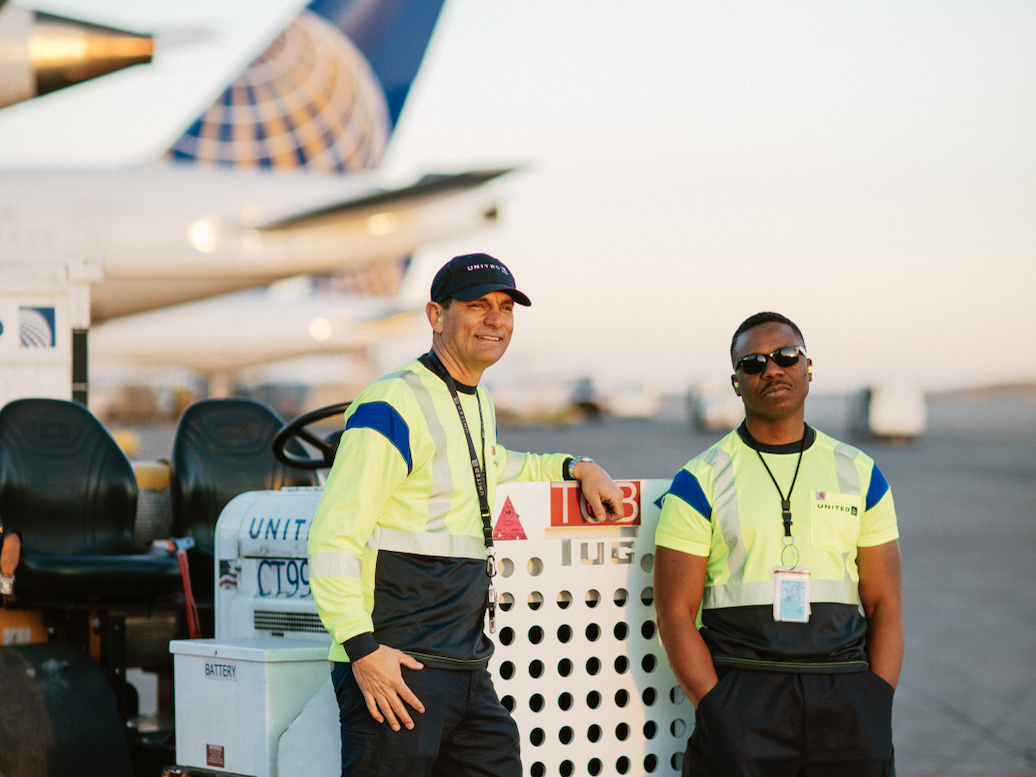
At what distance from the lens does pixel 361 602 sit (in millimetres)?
2564

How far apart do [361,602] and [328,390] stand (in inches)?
2165

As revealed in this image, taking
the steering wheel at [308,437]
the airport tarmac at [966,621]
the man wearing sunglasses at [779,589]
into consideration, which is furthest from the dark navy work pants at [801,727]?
the airport tarmac at [966,621]

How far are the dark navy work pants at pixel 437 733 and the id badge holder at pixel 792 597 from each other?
736mm

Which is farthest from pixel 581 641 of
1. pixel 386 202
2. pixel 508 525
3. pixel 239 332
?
pixel 239 332

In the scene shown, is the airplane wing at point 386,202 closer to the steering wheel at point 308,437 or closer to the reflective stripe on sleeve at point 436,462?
the steering wheel at point 308,437

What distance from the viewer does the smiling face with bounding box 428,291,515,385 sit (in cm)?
281

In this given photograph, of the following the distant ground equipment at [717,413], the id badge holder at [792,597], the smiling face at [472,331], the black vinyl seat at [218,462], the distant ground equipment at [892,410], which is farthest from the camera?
the distant ground equipment at [717,413]

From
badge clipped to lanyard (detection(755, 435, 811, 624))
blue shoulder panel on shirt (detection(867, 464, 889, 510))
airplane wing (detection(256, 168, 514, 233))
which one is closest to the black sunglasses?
blue shoulder panel on shirt (detection(867, 464, 889, 510))

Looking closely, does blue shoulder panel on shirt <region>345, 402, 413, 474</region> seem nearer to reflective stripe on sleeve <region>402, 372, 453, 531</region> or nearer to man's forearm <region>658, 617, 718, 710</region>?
reflective stripe on sleeve <region>402, 372, 453, 531</region>

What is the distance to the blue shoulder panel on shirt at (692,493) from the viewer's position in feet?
9.81

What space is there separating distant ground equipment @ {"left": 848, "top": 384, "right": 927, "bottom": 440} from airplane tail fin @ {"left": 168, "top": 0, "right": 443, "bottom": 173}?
17.1 m

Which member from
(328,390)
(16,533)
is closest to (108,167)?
(16,533)

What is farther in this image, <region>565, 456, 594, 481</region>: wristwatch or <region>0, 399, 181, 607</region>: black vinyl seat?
<region>0, 399, 181, 607</region>: black vinyl seat

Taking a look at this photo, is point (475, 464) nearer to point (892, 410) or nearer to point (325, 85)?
point (892, 410)
